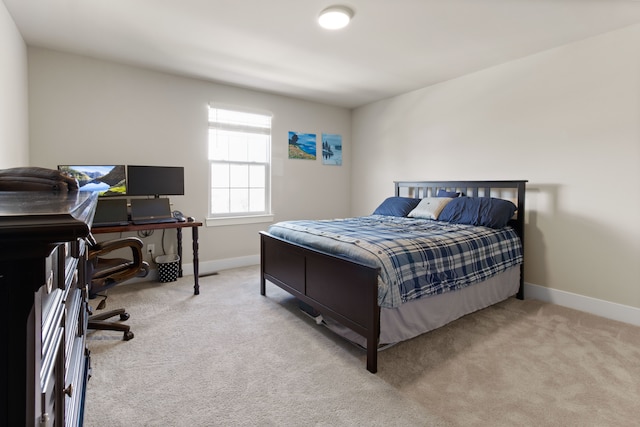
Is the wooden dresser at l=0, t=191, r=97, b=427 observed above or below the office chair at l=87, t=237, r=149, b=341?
above

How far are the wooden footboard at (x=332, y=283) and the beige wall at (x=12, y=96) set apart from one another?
215cm

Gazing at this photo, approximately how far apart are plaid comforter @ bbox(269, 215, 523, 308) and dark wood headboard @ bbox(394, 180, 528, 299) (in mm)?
216

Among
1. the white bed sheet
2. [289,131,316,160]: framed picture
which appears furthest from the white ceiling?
the white bed sheet

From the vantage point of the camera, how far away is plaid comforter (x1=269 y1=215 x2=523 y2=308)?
2107mm

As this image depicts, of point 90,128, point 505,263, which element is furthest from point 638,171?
point 90,128

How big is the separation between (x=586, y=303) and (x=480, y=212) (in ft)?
4.04

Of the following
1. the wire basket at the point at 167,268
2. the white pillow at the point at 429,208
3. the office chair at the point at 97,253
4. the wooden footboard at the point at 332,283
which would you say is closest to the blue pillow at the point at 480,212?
the white pillow at the point at 429,208

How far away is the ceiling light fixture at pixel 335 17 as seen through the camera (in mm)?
2445

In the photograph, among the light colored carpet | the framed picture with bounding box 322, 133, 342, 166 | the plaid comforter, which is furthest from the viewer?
the framed picture with bounding box 322, 133, 342, 166

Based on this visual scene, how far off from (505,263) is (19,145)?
4.41m

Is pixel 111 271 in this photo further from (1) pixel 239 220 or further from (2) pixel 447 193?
(2) pixel 447 193

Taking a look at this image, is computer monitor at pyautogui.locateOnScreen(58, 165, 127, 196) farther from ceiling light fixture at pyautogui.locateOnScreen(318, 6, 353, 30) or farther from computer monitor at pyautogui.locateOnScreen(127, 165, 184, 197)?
ceiling light fixture at pyautogui.locateOnScreen(318, 6, 353, 30)

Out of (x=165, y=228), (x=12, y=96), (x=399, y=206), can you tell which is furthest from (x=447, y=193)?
(x=12, y=96)

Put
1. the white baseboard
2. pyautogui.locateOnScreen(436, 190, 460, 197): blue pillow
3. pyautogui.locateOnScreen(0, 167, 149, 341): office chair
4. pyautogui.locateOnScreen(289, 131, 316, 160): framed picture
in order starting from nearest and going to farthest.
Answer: pyautogui.locateOnScreen(0, 167, 149, 341): office chair → the white baseboard → pyautogui.locateOnScreen(436, 190, 460, 197): blue pillow → pyautogui.locateOnScreen(289, 131, 316, 160): framed picture
